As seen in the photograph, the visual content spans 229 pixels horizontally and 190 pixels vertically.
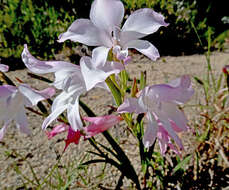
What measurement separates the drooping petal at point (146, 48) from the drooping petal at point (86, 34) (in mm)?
51

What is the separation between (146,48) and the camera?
50 cm

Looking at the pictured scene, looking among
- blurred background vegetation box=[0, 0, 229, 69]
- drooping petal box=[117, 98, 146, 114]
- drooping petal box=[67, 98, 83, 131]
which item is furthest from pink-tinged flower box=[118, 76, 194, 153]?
blurred background vegetation box=[0, 0, 229, 69]

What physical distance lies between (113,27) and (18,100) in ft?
0.95

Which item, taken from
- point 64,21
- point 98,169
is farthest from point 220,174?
point 64,21

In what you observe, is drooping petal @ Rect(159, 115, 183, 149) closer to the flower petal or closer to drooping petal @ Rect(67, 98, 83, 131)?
drooping petal @ Rect(67, 98, 83, 131)

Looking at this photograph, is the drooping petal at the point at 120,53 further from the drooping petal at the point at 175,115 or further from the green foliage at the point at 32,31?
the green foliage at the point at 32,31

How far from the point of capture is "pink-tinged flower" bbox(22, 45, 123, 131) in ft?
1.52

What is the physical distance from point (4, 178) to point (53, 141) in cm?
30

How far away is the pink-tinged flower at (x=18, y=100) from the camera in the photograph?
54cm

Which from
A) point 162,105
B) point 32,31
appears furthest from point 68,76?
point 32,31

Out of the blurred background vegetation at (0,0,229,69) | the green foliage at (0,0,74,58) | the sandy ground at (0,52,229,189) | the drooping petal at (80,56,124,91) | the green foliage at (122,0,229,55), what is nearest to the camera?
the drooping petal at (80,56,124,91)

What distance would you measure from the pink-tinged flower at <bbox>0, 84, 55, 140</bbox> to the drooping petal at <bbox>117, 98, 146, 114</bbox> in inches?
7.6

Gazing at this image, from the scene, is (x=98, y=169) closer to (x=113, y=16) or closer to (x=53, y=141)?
(x=53, y=141)

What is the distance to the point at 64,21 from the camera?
243 centimetres
